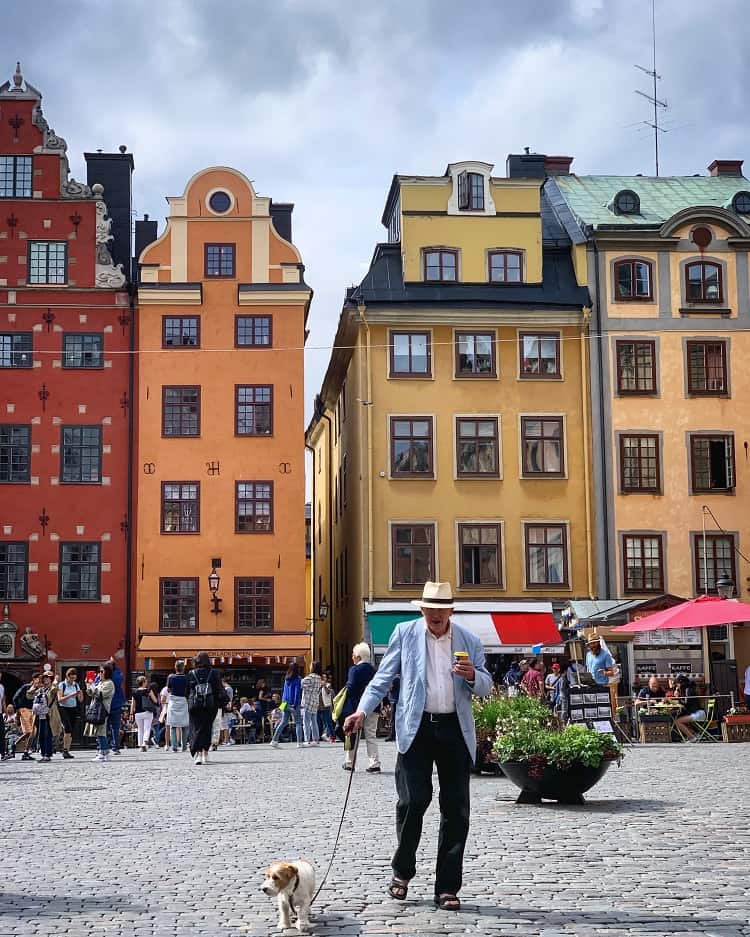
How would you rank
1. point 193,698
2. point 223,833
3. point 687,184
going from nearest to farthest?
point 223,833 → point 193,698 → point 687,184

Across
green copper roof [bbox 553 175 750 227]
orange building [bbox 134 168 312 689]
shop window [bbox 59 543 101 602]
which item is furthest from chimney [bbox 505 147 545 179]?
shop window [bbox 59 543 101 602]

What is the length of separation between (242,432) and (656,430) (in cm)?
1155

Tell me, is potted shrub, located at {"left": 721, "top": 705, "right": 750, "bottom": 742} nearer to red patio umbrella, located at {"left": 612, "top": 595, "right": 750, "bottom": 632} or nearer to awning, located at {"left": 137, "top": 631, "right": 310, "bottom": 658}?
red patio umbrella, located at {"left": 612, "top": 595, "right": 750, "bottom": 632}

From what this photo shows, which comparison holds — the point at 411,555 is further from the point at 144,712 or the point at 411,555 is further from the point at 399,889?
the point at 399,889

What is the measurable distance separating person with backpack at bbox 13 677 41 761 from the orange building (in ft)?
27.2

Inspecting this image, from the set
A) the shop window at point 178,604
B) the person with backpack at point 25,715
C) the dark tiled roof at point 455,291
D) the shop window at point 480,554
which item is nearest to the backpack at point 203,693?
the person with backpack at point 25,715

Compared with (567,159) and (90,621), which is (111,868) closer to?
(90,621)

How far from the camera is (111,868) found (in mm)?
10625

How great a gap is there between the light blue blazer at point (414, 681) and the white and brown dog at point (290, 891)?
115 cm

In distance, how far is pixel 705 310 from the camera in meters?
44.1

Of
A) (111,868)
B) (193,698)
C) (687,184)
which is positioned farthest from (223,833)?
(687,184)

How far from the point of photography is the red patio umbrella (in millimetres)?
29938

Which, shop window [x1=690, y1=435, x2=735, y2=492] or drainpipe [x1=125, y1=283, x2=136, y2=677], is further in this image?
shop window [x1=690, y1=435, x2=735, y2=492]

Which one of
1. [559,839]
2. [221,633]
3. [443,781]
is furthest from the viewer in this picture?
[221,633]
